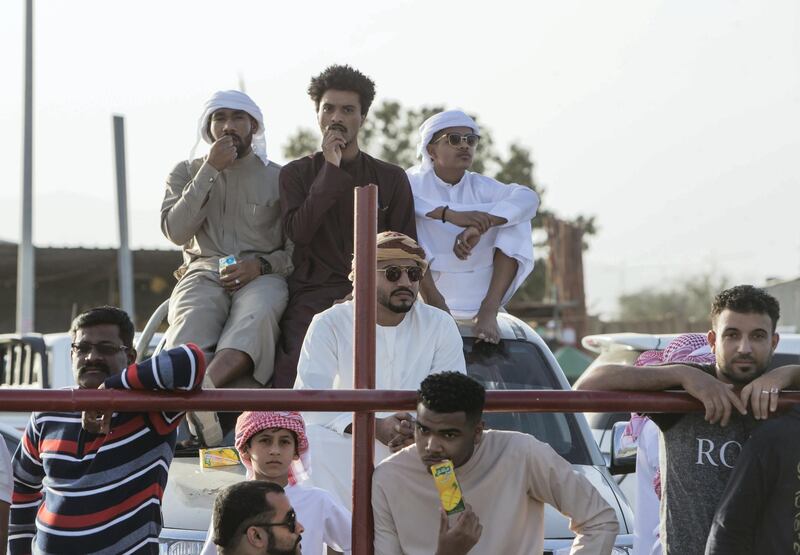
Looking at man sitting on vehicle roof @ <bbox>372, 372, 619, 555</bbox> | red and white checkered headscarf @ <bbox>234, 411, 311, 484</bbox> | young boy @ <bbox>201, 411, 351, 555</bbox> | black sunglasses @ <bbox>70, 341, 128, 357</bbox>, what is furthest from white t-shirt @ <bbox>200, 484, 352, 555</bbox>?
black sunglasses @ <bbox>70, 341, 128, 357</bbox>

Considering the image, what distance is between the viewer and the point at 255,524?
10.8 ft

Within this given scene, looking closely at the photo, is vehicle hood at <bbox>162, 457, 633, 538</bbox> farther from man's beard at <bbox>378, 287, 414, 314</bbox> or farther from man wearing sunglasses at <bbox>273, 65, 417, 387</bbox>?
man's beard at <bbox>378, 287, 414, 314</bbox>

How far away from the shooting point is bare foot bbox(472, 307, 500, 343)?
18.3ft

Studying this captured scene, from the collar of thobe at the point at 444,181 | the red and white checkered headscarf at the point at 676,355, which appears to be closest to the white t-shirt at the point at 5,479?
the red and white checkered headscarf at the point at 676,355

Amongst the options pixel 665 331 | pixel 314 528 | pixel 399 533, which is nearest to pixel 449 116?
pixel 314 528

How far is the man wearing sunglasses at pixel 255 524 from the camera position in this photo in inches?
129

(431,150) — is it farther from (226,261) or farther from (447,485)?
(447,485)

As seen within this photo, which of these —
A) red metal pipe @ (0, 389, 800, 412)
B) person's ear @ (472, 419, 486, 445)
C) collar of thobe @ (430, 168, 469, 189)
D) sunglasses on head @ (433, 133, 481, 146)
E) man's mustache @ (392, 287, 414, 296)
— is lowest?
person's ear @ (472, 419, 486, 445)

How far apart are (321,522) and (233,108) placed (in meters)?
1.96

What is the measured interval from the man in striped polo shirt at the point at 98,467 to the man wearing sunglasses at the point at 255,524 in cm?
29

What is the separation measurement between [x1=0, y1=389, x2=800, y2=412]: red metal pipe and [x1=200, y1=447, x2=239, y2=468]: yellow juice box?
6.37ft

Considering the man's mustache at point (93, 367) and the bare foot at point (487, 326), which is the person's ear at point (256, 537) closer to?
the man's mustache at point (93, 367)

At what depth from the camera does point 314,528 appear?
3967 mm

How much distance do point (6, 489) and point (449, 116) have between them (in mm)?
2738
